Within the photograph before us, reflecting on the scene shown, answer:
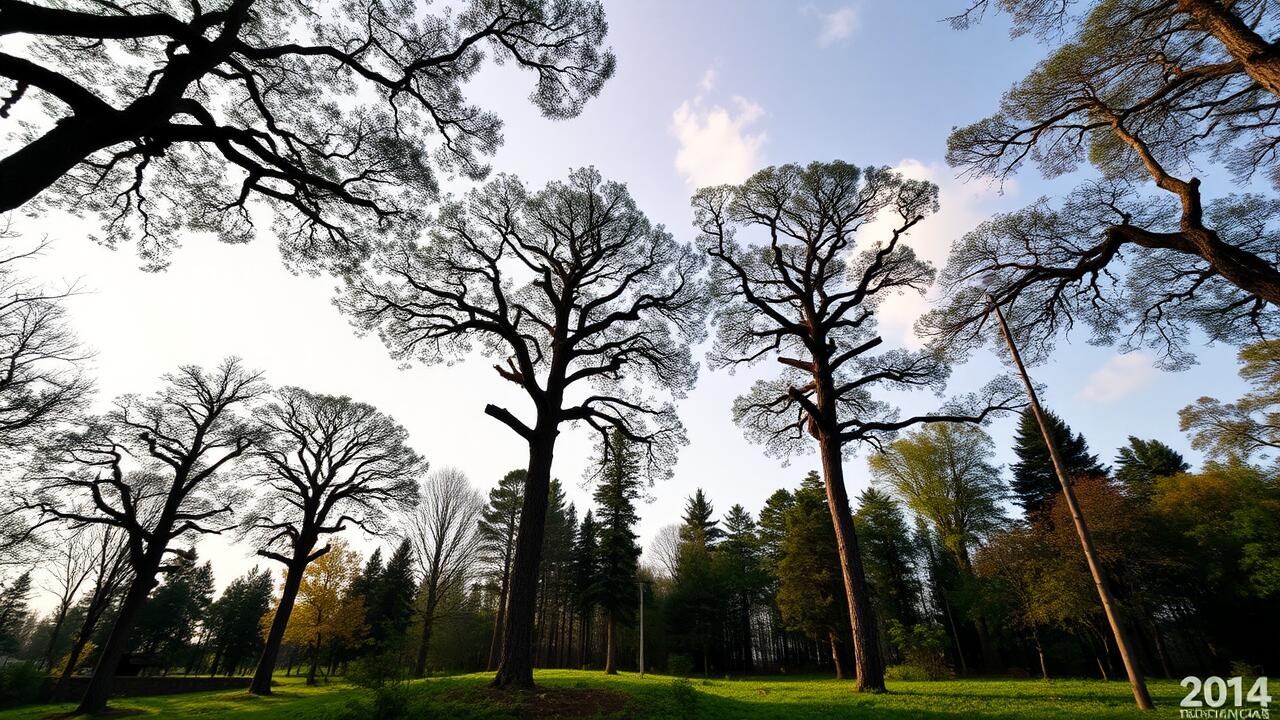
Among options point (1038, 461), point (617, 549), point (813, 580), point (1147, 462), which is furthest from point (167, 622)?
point (1147, 462)

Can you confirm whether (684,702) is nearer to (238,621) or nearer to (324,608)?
(324,608)

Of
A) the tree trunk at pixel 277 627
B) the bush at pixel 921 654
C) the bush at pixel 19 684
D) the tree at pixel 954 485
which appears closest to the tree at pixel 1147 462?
the tree at pixel 954 485

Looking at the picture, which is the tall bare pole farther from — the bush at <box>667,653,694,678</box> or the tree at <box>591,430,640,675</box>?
the bush at <box>667,653,694,678</box>

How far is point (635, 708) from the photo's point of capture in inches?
293

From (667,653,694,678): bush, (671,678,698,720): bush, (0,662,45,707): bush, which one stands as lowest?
(667,653,694,678): bush

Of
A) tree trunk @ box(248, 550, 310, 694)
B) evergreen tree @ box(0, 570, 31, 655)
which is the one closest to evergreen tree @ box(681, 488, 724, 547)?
tree trunk @ box(248, 550, 310, 694)

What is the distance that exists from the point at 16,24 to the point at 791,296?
1499 cm

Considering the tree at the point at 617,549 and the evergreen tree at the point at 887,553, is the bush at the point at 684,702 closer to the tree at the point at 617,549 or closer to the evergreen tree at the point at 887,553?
the tree at the point at 617,549

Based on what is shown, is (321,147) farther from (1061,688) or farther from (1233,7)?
(1061,688)

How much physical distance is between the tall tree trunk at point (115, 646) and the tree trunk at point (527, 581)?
51.3 ft

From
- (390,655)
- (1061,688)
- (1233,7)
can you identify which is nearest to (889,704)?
(1061,688)

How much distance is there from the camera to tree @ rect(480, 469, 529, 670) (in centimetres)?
3162

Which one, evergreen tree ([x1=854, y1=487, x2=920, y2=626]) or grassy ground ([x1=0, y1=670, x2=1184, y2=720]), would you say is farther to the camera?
evergreen tree ([x1=854, y1=487, x2=920, y2=626])

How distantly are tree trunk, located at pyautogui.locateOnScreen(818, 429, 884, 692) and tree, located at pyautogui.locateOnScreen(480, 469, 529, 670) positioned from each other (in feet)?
79.1
